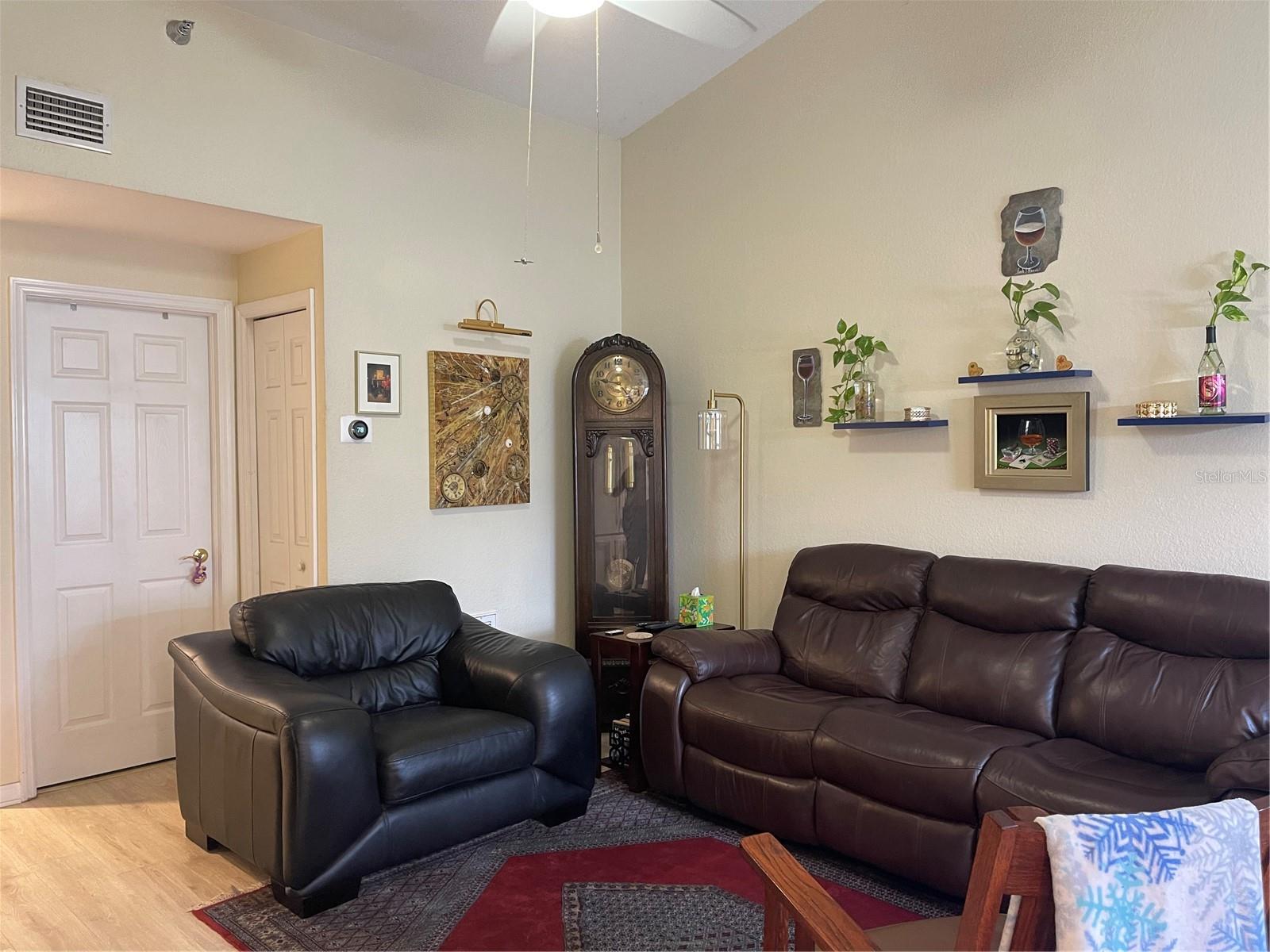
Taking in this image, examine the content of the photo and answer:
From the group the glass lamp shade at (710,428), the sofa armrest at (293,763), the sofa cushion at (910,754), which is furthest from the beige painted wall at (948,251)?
the sofa armrest at (293,763)

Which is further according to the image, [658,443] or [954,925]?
Answer: [658,443]

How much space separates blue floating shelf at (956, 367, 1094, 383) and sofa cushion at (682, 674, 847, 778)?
132cm

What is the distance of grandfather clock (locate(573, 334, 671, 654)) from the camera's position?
15.2 ft

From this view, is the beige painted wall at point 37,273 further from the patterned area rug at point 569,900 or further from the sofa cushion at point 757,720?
the sofa cushion at point 757,720

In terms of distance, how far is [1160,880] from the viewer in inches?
52.2

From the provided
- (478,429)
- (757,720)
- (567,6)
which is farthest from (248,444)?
(567,6)

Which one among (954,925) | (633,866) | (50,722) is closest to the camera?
(954,925)

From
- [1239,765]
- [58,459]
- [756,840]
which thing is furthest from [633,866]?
[58,459]

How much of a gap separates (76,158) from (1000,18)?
11.3 ft

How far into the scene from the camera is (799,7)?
4.17m

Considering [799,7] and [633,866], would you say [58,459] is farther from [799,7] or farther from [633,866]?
[799,7]

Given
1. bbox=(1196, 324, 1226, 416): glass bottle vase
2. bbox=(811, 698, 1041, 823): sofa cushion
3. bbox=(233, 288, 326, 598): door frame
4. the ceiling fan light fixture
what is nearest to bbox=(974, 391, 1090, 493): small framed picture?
bbox=(1196, 324, 1226, 416): glass bottle vase

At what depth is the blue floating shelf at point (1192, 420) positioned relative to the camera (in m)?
2.90

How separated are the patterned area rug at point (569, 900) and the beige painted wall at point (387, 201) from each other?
1476 millimetres
